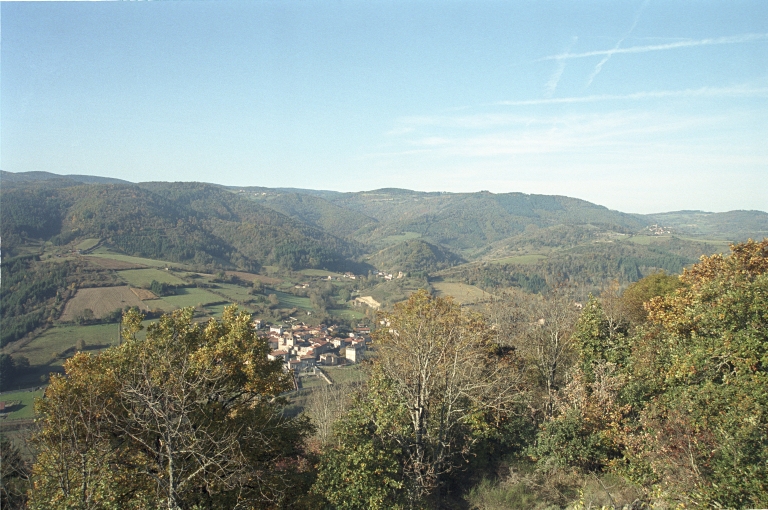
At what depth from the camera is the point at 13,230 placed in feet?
205

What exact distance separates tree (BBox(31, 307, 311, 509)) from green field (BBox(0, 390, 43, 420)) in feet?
65.2

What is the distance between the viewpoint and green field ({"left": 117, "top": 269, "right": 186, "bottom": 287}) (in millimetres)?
54500

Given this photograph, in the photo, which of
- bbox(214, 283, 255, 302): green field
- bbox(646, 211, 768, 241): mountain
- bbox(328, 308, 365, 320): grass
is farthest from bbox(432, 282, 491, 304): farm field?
bbox(646, 211, 768, 241): mountain

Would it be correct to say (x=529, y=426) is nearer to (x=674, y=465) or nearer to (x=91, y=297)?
(x=674, y=465)

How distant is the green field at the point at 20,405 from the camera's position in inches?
993

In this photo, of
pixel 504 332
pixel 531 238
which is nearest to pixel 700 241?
pixel 531 238

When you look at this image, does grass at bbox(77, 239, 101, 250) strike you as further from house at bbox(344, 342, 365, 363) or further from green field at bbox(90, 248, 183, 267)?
house at bbox(344, 342, 365, 363)

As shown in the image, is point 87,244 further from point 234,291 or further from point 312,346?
point 312,346

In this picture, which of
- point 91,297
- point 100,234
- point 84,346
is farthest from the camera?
point 100,234

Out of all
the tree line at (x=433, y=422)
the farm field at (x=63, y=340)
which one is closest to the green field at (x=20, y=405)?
the farm field at (x=63, y=340)

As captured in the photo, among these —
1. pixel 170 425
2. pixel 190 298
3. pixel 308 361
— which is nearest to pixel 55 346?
pixel 190 298

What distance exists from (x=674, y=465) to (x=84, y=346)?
41.1m

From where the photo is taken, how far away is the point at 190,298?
A: 5181 centimetres

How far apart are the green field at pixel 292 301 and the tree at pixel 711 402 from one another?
54834 mm
